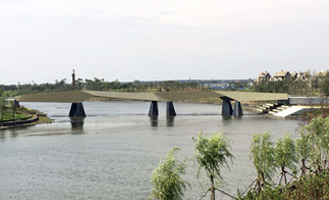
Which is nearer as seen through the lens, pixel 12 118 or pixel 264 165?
pixel 264 165

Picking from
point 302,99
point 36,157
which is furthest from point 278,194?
point 302,99

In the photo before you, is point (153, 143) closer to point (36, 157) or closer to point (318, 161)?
point (36, 157)

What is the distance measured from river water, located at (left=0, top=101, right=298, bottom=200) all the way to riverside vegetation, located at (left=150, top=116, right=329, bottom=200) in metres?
1.99

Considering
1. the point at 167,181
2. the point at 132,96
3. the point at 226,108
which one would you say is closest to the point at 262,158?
the point at 167,181

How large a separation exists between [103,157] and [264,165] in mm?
14910

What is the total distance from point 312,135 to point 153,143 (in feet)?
57.0

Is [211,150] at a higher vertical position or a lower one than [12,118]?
higher

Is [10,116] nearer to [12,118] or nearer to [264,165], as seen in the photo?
[12,118]

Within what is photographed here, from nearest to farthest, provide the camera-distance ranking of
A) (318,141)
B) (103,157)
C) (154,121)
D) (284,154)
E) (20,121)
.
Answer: (284,154) < (318,141) < (103,157) < (20,121) < (154,121)

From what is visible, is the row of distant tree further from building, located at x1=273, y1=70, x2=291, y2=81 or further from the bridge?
the bridge

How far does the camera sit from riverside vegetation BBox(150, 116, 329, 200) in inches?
582

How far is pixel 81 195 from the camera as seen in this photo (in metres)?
21.6

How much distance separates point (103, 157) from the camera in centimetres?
3114

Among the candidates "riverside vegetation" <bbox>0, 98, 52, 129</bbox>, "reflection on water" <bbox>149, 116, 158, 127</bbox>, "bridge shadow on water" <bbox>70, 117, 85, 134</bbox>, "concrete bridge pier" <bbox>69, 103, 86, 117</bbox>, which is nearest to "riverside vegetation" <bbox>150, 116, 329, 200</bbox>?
"bridge shadow on water" <bbox>70, 117, 85, 134</bbox>
